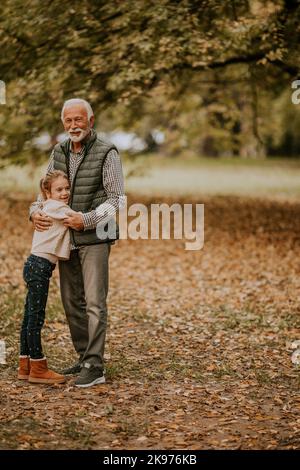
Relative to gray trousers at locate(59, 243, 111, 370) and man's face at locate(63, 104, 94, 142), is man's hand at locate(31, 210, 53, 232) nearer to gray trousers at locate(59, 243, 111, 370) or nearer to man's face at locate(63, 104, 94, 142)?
gray trousers at locate(59, 243, 111, 370)

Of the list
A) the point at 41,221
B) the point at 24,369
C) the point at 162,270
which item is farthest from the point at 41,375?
the point at 162,270

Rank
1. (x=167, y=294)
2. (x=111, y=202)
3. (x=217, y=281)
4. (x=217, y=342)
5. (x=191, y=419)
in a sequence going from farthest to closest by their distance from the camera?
1. (x=217, y=281)
2. (x=167, y=294)
3. (x=217, y=342)
4. (x=111, y=202)
5. (x=191, y=419)

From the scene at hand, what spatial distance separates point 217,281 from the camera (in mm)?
10312

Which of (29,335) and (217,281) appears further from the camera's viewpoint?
(217,281)

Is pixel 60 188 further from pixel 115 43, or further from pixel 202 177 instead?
pixel 202 177

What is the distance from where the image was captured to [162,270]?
36.6ft

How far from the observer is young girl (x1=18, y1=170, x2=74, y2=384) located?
5590mm

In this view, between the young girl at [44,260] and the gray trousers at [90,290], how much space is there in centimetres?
15

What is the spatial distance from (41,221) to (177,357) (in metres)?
2.04

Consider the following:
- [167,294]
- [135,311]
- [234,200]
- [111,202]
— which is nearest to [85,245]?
[111,202]

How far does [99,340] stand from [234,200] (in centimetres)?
1411

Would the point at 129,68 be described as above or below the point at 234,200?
above
